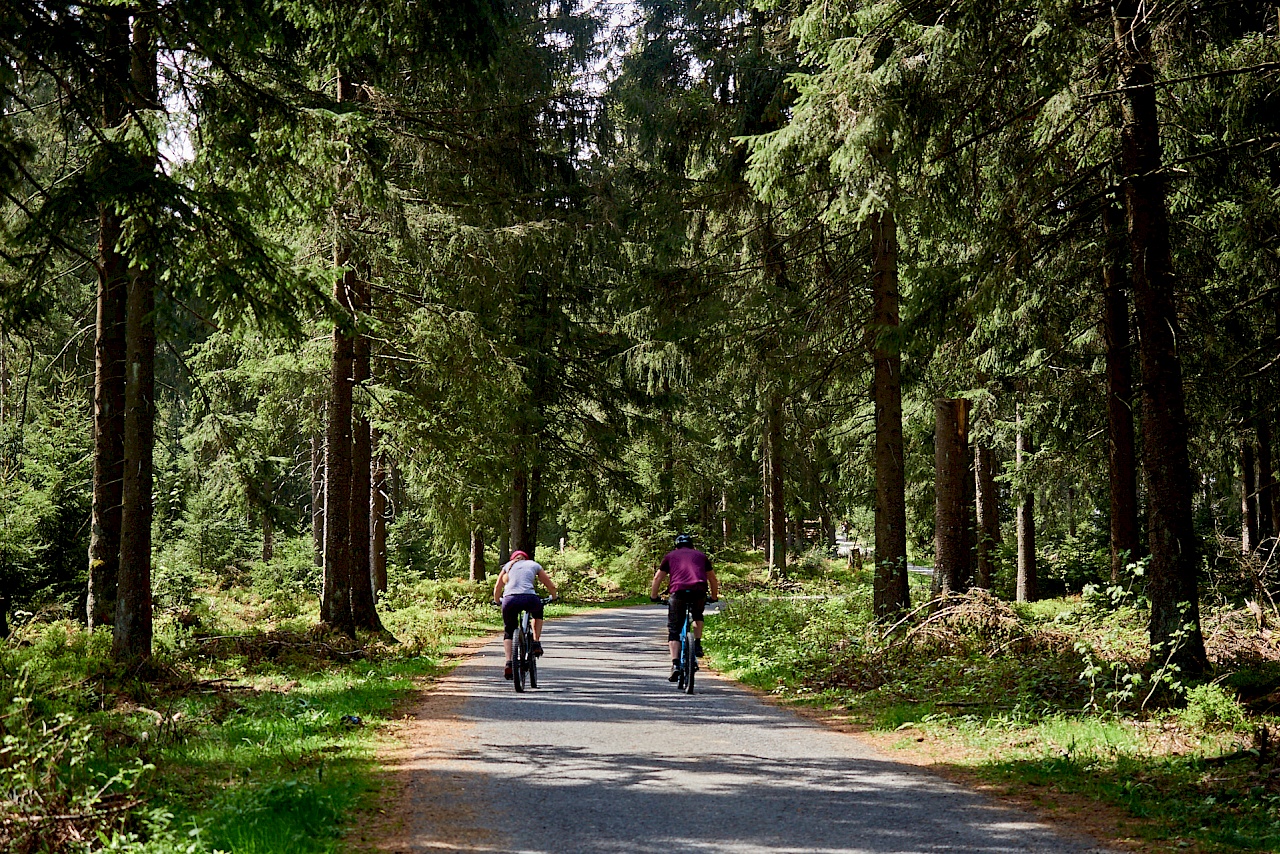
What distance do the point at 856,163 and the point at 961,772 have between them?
20.3 ft

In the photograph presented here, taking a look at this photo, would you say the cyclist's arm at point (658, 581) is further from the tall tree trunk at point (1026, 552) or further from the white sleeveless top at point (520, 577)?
the tall tree trunk at point (1026, 552)

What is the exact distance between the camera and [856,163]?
10.5 m

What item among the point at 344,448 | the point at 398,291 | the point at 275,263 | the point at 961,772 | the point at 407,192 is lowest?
the point at 961,772

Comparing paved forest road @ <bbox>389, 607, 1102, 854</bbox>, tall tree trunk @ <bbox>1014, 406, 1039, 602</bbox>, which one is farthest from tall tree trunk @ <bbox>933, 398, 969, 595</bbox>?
tall tree trunk @ <bbox>1014, 406, 1039, 602</bbox>

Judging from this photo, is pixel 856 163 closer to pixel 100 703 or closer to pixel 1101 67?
pixel 1101 67

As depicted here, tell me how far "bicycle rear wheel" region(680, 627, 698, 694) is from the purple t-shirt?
0.56 meters

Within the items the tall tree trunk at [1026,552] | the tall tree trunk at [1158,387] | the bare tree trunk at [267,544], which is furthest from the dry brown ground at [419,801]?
the bare tree trunk at [267,544]

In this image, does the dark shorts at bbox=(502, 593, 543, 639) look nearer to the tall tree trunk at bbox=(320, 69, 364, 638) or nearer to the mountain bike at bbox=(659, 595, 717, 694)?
the mountain bike at bbox=(659, 595, 717, 694)

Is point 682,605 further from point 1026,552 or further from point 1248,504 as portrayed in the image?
point 1248,504

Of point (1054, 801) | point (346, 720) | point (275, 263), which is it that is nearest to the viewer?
point (1054, 801)

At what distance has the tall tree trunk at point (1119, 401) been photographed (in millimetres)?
13984

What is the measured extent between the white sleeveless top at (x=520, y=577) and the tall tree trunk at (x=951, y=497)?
6.57 metres

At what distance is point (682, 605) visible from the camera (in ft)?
38.7

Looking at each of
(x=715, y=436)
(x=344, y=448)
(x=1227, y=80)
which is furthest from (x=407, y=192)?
(x=715, y=436)
